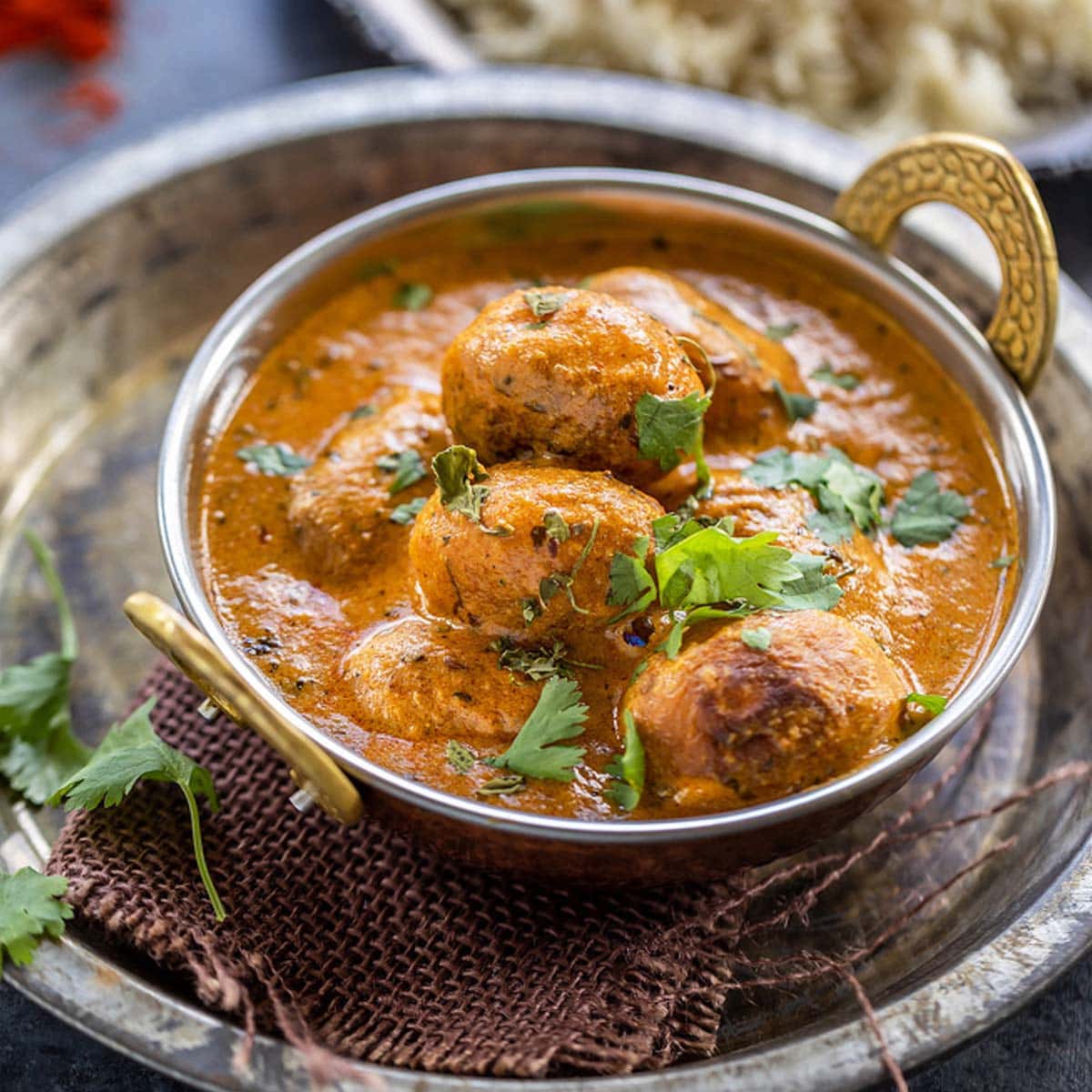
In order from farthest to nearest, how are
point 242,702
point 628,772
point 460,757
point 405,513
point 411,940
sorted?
point 405,513 < point 411,940 < point 460,757 < point 628,772 < point 242,702

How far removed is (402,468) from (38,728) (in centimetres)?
97

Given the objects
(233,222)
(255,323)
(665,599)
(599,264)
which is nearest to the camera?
(665,599)

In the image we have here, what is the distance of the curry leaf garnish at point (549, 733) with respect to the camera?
7.37ft

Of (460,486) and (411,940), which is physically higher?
(460,486)

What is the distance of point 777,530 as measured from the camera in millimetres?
2449

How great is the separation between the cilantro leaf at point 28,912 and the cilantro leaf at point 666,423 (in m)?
1.31

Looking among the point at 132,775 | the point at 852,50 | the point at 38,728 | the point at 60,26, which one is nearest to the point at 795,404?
the point at 132,775

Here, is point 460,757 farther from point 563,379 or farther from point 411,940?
point 563,379

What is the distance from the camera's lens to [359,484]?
2639mm

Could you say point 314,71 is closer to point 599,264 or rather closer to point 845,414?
point 599,264

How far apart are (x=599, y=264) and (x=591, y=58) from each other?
1.70m

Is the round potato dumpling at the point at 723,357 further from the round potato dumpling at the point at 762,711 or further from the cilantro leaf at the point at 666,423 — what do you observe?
the round potato dumpling at the point at 762,711

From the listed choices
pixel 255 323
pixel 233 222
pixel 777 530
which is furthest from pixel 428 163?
pixel 777 530

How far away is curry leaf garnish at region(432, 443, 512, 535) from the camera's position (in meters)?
2.21
